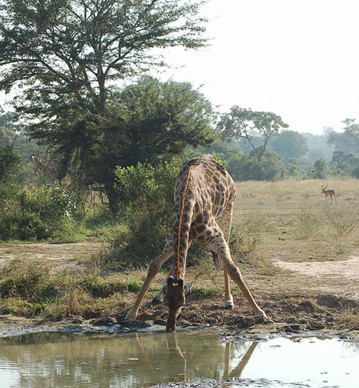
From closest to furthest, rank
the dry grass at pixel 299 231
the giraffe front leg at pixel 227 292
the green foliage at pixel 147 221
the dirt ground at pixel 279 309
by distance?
the dirt ground at pixel 279 309, the giraffe front leg at pixel 227 292, the green foliage at pixel 147 221, the dry grass at pixel 299 231

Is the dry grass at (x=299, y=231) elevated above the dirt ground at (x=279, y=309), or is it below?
above

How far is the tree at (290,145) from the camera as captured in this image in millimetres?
107438

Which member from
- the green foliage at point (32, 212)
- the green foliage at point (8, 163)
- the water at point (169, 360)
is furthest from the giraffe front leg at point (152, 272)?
the green foliage at point (8, 163)

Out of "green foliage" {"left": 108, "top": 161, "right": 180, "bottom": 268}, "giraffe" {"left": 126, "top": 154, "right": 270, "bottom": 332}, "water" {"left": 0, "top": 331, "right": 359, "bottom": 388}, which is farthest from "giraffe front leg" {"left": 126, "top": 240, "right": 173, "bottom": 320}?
"green foliage" {"left": 108, "top": 161, "right": 180, "bottom": 268}

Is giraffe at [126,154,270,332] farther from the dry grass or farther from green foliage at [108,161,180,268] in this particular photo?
the dry grass

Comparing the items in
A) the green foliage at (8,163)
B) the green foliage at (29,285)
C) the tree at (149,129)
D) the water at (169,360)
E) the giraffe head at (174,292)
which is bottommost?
the water at (169,360)

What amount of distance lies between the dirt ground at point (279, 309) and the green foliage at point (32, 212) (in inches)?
205

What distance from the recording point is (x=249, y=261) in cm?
1169

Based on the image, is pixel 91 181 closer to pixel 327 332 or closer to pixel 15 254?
pixel 15 254

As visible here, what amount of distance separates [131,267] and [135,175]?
260 centimetres

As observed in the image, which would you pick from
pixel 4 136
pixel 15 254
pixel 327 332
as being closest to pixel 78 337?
pixel 327 332

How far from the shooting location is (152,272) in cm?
833

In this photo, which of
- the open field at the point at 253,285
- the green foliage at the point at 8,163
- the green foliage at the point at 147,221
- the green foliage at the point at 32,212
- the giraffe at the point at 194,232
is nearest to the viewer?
the giraffe at the point at 194,232

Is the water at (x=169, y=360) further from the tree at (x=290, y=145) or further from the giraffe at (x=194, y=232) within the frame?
the tree at (x=290, y=145)
